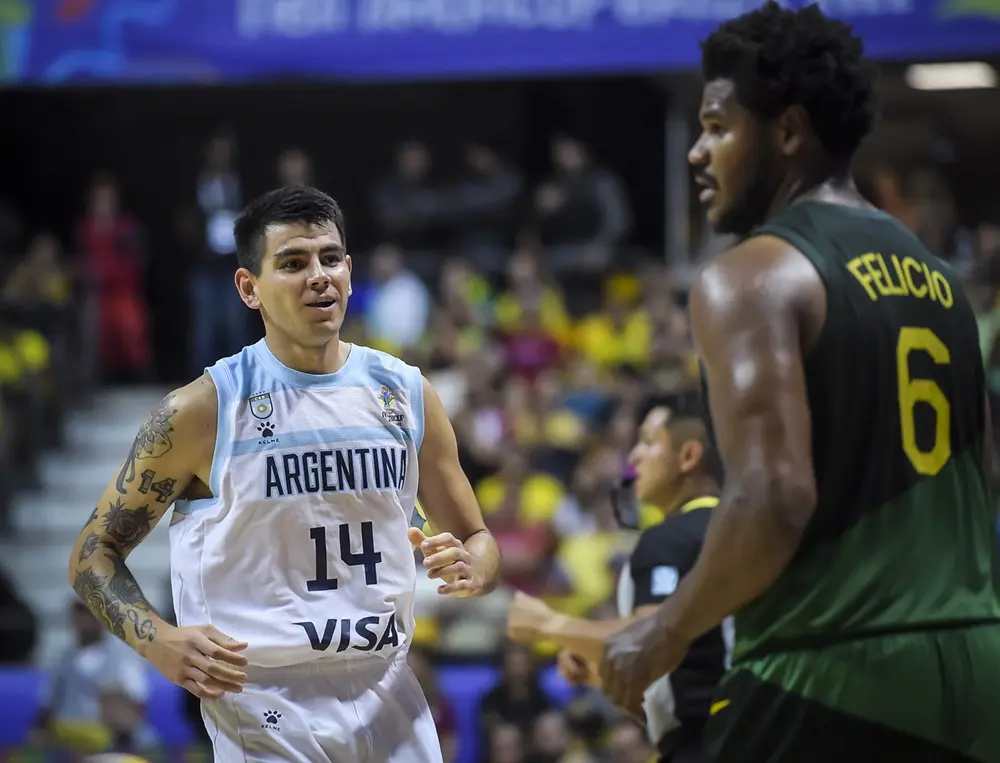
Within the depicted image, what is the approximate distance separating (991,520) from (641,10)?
987cm

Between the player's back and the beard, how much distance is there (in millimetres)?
145

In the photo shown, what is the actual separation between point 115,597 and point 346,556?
611 millimetres

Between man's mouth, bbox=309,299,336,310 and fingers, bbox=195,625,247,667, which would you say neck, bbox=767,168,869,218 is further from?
fingers, bbox=195,625,247,667

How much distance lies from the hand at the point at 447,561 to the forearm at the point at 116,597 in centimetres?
69

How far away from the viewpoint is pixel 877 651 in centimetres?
280

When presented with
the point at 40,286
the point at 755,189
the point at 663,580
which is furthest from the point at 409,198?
the point at 755,189

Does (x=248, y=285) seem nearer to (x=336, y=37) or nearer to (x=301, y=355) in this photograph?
(x=301, y=355)

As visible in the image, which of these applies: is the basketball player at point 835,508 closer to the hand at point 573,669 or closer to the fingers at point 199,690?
the hand at point 573,669

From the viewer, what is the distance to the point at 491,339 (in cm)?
1305

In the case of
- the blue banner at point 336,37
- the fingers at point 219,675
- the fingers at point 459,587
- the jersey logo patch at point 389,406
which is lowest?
the fingers at point 219,675

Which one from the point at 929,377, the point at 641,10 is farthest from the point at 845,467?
the point at 641,10

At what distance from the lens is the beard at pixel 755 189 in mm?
3055

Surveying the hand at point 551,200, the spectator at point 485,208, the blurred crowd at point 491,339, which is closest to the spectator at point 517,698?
the blurred crowd at point 491,339

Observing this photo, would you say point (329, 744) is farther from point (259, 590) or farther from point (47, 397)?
point (47, 397)
